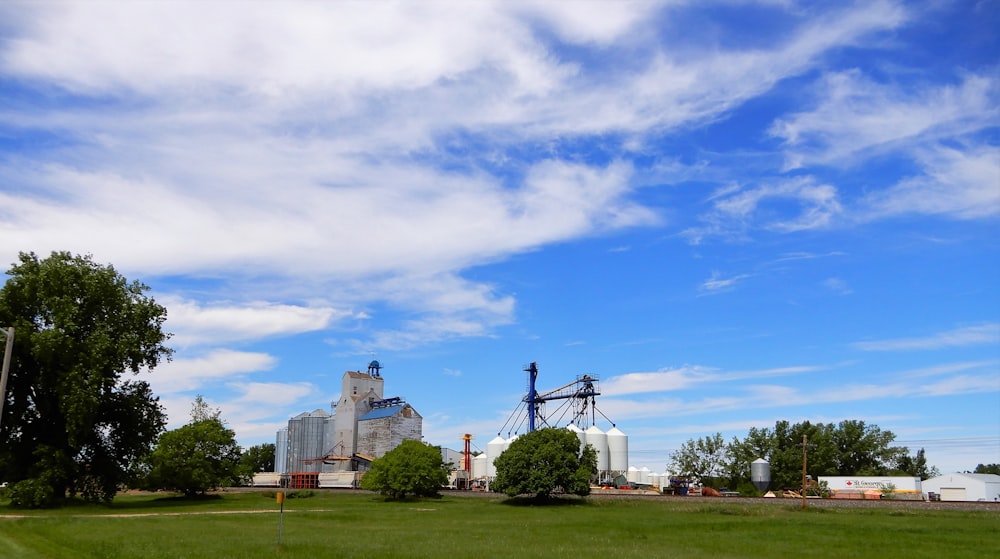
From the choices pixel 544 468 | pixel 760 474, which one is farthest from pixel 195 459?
pixel 760 474

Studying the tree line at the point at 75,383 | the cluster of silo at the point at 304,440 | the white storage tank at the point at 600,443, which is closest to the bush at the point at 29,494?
the tree line at the point at 75,383

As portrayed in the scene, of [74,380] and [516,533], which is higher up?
[74,380]

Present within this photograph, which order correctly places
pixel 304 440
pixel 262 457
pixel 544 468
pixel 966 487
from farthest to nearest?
pixel 262 457 → pixel 304 440 → pixel 966 487 → pixel 544 468

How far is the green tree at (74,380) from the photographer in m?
61.8

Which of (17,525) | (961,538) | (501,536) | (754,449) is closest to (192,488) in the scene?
(17,525)

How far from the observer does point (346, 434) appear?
142750 mm

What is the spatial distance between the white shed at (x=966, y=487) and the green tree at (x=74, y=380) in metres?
92.8

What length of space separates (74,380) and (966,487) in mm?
102469

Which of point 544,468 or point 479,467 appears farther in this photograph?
point 479,467

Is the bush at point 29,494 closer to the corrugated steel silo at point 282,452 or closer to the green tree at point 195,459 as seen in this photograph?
the green tree at point 195,459

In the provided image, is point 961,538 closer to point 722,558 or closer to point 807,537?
point 807,537

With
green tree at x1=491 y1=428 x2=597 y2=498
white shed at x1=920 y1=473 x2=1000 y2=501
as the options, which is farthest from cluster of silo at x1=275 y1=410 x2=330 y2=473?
white shed at x1=920 y1=473 x2=1000 y2=501

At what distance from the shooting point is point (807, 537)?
41438 millimetres

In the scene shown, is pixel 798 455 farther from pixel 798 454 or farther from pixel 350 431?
pixel 350 431
